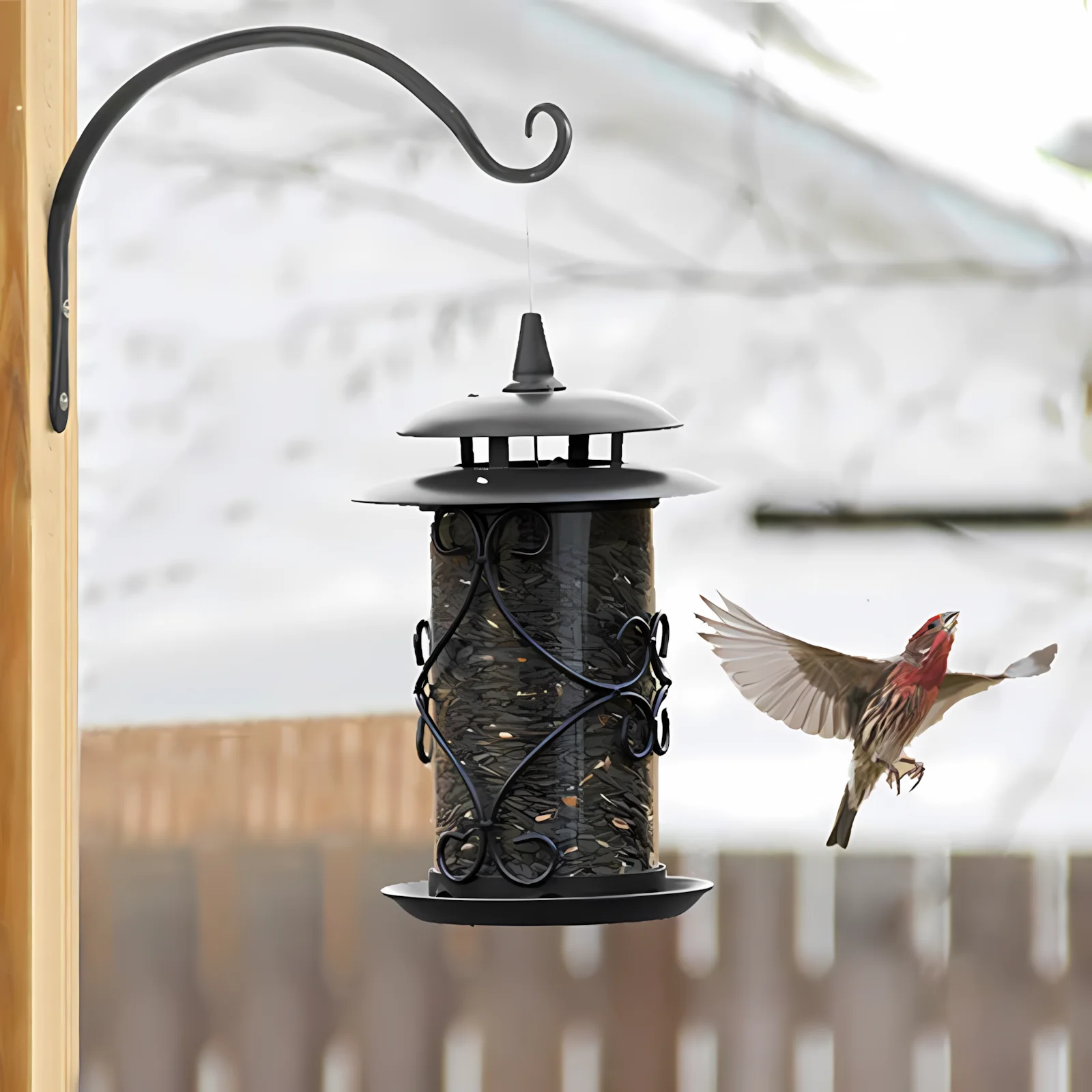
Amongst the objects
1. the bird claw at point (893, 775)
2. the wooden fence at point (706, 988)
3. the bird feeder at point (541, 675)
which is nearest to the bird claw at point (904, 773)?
the bird claw at point (893, 775)

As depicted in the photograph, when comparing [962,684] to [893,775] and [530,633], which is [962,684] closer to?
[893,775]

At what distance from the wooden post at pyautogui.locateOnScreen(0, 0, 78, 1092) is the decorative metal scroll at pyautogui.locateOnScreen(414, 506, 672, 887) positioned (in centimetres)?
27

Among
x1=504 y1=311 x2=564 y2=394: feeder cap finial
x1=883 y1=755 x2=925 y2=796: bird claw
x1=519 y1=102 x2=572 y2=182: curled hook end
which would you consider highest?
x1=519 y1=102 x2=572 y2=182: curled hook end

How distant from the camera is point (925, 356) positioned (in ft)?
5.63

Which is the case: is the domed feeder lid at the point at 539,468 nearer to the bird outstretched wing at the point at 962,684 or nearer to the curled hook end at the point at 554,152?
the curled hook end at the point at 554,152

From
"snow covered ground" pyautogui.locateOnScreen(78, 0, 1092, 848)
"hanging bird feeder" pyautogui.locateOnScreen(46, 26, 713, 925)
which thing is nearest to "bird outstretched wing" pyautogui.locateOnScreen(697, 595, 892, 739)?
"hanging bird feeder" pyautogui.locateOnScreen(46, 26, 713, 925)

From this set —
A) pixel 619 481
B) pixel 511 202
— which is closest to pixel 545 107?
pixel 619 481

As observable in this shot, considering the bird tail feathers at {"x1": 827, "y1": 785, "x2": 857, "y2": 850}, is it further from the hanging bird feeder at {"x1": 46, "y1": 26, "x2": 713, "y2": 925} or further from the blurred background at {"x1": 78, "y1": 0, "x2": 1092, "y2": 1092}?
the hanging bird feeder at {"x1": 46, "y1": 26, "x2": 713, "y2": 925}

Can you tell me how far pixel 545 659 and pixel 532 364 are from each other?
0.68 ft

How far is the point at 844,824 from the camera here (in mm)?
1561

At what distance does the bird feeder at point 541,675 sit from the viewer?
93 cm

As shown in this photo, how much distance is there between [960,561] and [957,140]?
0.52m

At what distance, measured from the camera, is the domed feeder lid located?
90cm

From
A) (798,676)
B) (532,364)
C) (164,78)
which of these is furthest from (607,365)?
(164,78)
